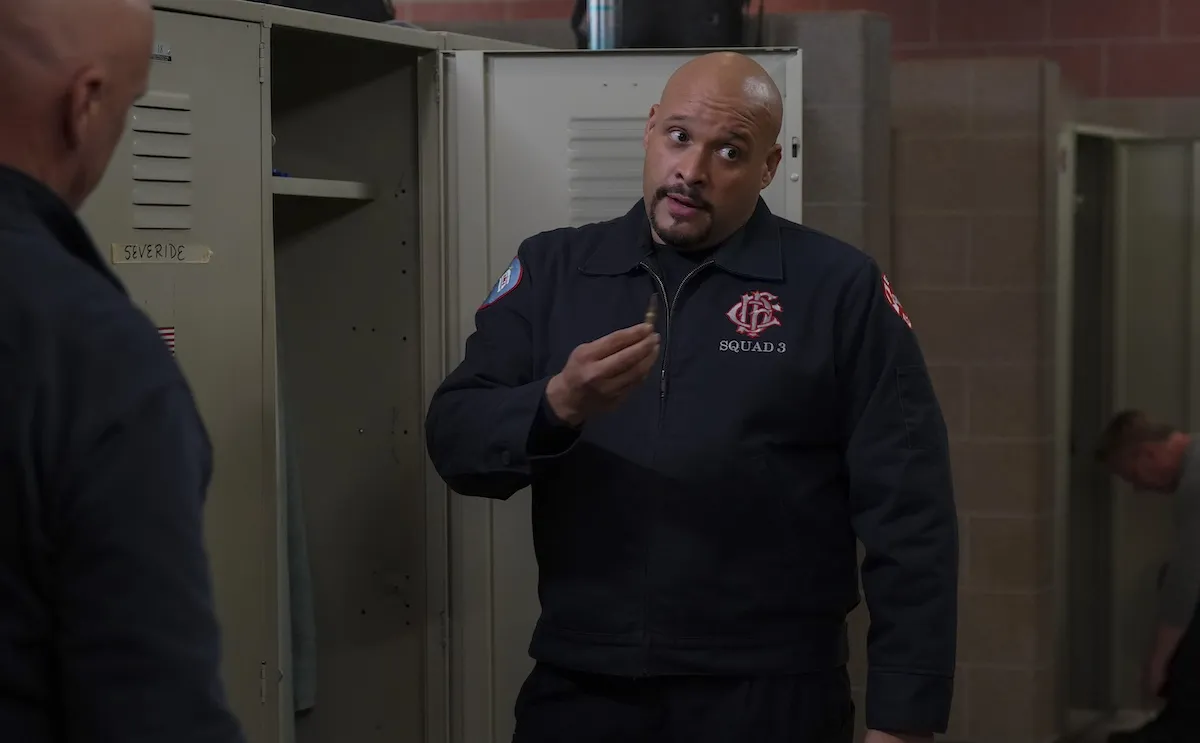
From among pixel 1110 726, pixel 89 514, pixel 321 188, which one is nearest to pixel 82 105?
pixel 89 514

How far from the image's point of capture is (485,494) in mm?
1648

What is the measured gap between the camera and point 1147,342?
348 centimetres

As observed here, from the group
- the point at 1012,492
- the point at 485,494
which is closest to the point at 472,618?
the point at 485,494

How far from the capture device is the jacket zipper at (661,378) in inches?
61.1

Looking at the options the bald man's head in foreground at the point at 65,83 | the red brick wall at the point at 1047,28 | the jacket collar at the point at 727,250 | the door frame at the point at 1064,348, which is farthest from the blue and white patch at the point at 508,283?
the door frame at the point at 1064,348

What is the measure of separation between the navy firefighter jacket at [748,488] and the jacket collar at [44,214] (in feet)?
2.23

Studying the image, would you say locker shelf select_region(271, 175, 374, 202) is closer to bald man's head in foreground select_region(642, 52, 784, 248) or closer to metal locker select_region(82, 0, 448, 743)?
metal locker select_region(82, 0, 448, 743)

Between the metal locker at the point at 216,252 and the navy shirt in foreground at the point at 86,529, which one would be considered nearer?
the navy shirt in foreground at the point at 86,529

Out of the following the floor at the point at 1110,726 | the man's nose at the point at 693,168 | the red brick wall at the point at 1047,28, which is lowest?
the floor at the point at 1110,726

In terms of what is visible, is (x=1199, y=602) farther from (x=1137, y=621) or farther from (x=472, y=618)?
(x=472, y=618)

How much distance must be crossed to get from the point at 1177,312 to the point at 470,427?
246 centimetres

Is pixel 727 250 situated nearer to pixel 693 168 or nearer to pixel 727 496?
pixel 693 168

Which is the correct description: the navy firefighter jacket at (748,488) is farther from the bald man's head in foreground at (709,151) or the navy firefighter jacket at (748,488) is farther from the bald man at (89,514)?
the bald man at (89,514)

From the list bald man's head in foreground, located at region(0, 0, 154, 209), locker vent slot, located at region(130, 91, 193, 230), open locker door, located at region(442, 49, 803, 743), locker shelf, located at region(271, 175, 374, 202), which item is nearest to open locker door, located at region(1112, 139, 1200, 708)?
open locker door, located at region(442, 49, 803, 743)
